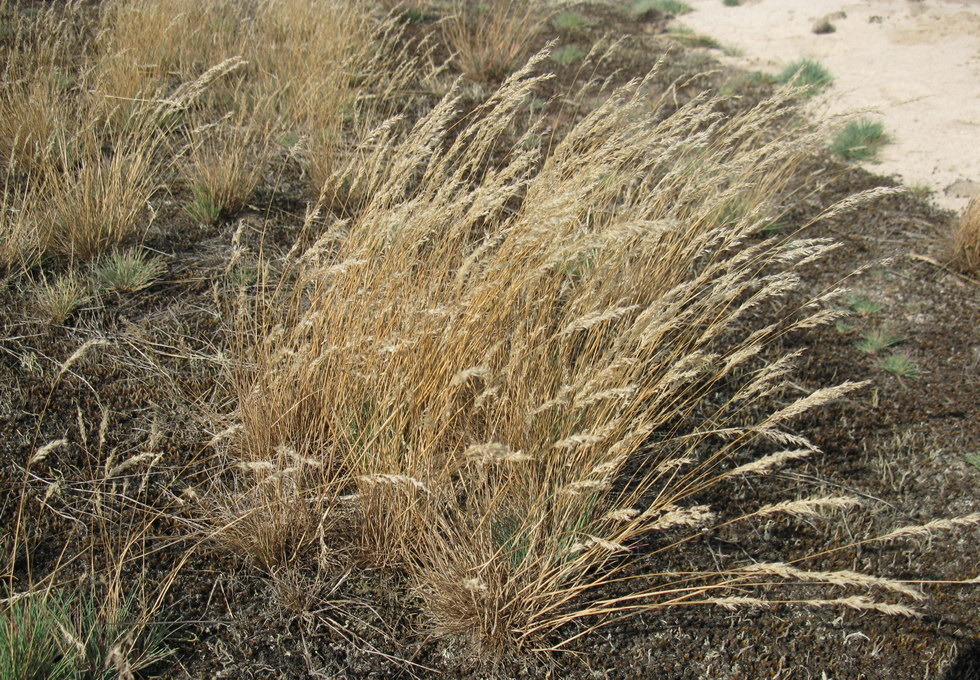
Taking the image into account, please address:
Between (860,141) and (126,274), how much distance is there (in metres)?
4.89

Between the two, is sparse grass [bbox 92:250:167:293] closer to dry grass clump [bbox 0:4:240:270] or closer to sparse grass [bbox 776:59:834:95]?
dry grass clump [bbox 0:4:240:270]

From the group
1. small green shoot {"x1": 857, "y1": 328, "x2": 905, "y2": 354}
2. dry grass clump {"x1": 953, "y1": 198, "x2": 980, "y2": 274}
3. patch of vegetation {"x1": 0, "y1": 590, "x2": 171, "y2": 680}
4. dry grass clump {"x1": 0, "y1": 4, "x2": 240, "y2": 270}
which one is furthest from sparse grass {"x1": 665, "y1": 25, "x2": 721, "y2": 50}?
patch of vegetation {"x1": 0, "y1": 590, "x2": 171, "y2": 680}

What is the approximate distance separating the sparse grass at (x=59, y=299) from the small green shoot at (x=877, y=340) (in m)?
3.39

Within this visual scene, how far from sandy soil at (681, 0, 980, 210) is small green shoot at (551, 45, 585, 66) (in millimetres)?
1661

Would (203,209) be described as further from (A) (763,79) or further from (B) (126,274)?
(A) (763,79)

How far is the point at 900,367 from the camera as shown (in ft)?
10.6

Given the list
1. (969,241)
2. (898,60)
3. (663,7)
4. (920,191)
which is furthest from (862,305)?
(663,7)

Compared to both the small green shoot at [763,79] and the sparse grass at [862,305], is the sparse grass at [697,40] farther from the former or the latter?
the sparse grass at [862,305]

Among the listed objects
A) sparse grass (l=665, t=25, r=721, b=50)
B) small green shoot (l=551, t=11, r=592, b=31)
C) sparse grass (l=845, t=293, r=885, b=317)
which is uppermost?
small green shoot (l=551, t=11, r=592, b=31)

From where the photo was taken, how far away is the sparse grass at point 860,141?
523cm

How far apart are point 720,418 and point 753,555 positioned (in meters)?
0.66

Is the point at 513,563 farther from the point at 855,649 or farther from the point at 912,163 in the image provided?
the point at 912,163

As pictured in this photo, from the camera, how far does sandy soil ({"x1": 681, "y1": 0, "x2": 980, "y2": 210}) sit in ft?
17.1

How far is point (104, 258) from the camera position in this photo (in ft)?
10.8
